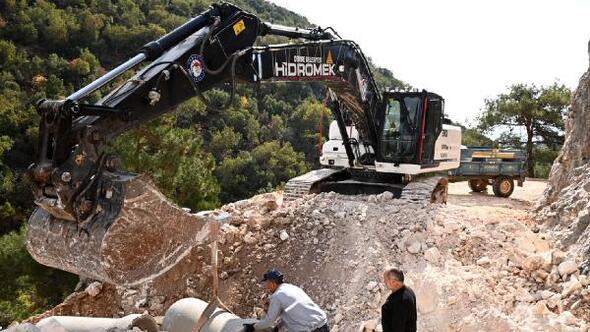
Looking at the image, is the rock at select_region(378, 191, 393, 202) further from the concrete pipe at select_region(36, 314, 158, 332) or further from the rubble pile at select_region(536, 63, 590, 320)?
the concrete pipe at select_region(36, 314, 158, 332)

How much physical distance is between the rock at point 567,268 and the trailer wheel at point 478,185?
1094 centimetres

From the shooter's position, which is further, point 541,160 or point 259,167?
point 259,167

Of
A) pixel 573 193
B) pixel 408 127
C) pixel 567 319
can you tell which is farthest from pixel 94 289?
pixel 573 193

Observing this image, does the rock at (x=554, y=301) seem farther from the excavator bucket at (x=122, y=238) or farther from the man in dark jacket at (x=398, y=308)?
the excavator bucket at (x=122, y=238)

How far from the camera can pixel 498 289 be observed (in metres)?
7.12

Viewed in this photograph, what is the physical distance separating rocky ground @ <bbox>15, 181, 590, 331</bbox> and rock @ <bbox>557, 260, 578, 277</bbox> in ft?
0.04

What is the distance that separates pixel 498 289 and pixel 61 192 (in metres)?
5.07

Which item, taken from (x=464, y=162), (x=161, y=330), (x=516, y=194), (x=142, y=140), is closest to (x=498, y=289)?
(x=161, y=330)

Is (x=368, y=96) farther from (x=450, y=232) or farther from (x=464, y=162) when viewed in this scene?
(x=464, y=162)

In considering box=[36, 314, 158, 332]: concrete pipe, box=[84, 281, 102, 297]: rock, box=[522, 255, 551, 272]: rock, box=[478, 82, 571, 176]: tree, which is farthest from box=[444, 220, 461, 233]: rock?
box=[478, 82, 571, 176]: tree

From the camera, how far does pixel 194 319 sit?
6336mm

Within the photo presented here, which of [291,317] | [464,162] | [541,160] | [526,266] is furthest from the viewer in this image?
[541,160]

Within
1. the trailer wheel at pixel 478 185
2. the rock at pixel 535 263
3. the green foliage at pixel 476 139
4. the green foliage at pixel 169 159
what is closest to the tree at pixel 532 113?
the green foliage at pixel 476 139

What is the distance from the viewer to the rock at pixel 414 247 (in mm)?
7770
